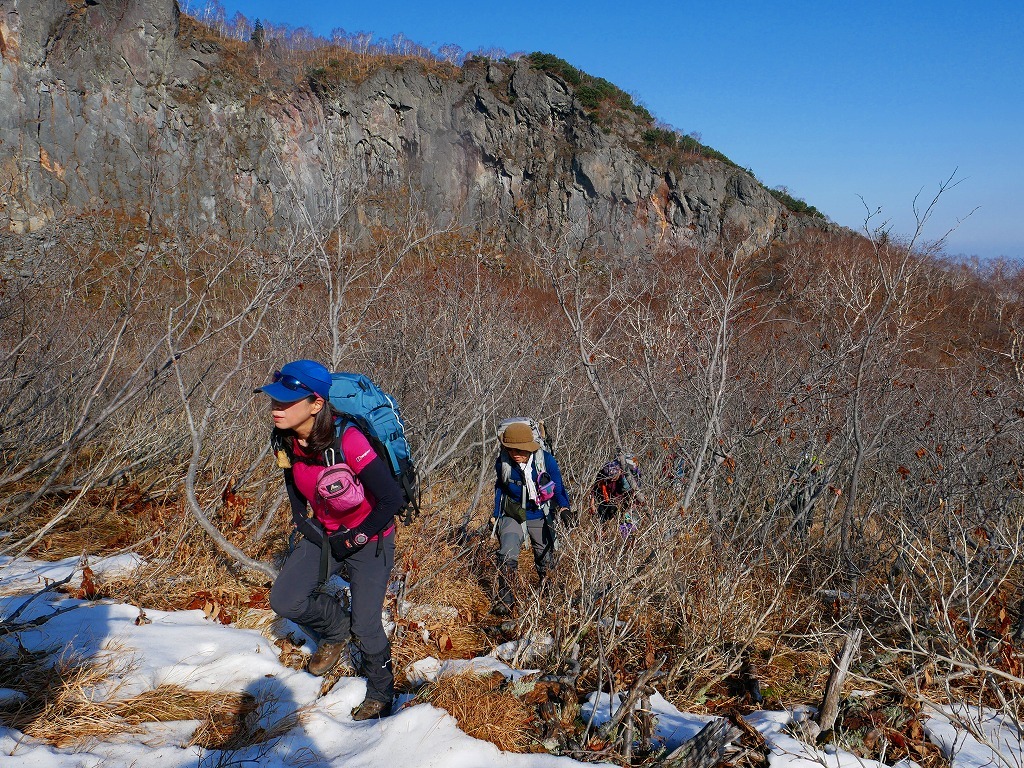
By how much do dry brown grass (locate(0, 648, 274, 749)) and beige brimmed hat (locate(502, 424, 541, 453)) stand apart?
6.87 feet

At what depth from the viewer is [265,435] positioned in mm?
5391

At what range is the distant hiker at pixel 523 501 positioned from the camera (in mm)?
4125

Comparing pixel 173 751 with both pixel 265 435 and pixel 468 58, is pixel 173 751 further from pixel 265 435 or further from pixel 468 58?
pixel 468 58

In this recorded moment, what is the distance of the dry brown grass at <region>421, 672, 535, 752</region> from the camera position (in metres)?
2.67

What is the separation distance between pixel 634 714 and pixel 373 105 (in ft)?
129

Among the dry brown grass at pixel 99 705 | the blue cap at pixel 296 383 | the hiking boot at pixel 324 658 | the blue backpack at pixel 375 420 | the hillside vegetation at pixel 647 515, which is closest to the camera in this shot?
the dry brown grass at pixel 99 705

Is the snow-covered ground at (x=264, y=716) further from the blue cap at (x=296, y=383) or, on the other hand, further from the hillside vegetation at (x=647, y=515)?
the blue cap at (x=296, y=383)

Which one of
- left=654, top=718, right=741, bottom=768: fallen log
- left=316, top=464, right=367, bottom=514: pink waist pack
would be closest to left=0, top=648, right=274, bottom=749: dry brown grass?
left=316, top=464, right=367, bottom=514: pink waist pack

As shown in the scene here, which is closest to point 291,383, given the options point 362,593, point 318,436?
point 318,436

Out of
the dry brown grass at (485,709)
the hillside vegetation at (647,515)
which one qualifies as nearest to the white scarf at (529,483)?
the hillside vegetation at (647,515)

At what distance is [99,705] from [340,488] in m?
1.22

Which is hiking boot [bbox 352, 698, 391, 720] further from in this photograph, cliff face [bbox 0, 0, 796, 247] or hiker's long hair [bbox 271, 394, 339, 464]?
cliff face [bbox 0, 0, 796, 247]

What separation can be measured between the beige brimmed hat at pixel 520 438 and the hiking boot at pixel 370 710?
1817mm

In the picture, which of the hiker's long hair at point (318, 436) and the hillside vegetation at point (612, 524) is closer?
the hiker's long hair at point (318, 436)
